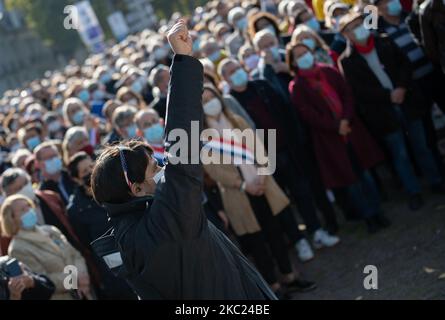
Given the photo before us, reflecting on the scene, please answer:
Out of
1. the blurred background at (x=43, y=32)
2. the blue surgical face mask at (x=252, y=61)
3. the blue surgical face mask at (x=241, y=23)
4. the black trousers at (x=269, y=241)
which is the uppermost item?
the blue surgical face mask at (x=252, y=61)

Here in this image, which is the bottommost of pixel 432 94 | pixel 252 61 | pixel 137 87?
pixel 432 94

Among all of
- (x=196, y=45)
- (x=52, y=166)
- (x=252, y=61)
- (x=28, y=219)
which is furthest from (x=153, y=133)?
(x=196, y=45)

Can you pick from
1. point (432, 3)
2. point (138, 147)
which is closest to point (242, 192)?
point (432, 3)

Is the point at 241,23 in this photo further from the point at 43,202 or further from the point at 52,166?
the point at 43,202

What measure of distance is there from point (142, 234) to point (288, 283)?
15.4ft

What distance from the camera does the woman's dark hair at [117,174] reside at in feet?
10.0

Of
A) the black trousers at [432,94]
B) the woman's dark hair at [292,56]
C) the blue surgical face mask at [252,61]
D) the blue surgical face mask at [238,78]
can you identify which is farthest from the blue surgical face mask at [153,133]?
the black trousers at [432,94]

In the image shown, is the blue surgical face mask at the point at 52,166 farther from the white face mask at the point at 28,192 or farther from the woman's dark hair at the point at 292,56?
the woman's dark hair at the point at 292,56

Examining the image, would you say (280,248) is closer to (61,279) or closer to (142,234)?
(61,279)

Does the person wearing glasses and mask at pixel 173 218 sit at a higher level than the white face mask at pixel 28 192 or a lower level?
higher

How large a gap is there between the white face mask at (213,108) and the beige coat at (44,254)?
1804mm

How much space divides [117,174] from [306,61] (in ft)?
16.3

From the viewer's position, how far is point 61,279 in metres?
6.62

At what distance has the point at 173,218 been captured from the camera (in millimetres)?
2836
